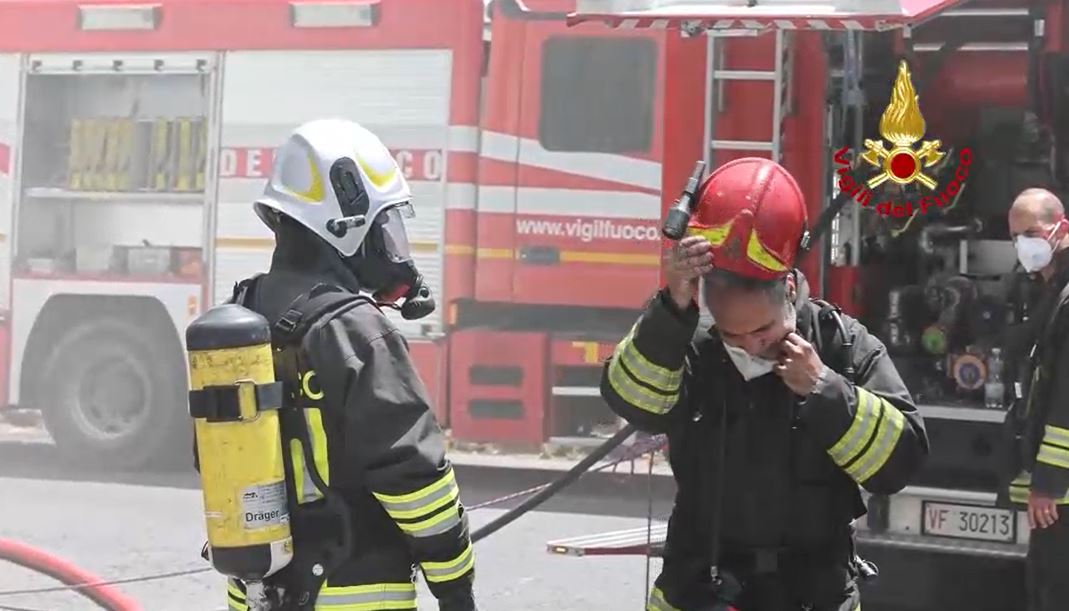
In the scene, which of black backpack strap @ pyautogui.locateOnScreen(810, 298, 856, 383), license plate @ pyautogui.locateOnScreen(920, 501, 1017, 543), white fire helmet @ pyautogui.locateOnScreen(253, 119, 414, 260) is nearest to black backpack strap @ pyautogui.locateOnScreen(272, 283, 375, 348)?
white fire helmet @ pyautogui.locateOnScreen(253, 119, 414, 260)

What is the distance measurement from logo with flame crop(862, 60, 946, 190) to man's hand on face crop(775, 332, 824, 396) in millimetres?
1756

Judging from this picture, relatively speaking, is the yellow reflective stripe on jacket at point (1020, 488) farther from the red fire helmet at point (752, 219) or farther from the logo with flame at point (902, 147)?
the red fire helmet at point (752, 219)

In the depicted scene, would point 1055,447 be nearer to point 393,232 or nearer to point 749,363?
point 749,363

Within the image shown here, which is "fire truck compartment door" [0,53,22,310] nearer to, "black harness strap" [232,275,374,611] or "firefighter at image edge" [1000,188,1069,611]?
"firefighter at image edge" [1000,188,1069,611]

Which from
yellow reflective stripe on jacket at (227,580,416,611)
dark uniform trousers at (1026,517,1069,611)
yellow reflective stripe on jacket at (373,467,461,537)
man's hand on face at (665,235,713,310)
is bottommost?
dark uniform trousers at (1026,517,1069,611)

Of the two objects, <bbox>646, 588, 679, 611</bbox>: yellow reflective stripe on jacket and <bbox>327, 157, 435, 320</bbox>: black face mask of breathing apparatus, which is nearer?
<bbox>646, 588, 679, 611</bbox>: yellow reflective stripe on jacket

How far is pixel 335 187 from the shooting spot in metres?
2.83

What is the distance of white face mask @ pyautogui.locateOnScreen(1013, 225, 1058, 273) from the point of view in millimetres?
4367

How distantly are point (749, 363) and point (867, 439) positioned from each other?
24 cm

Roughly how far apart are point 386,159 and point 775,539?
1023 mm

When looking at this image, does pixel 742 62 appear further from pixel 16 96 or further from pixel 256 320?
→ pixel 16 96

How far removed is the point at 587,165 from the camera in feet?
27.0

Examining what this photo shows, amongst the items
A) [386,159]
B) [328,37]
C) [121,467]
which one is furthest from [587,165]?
[386,159]

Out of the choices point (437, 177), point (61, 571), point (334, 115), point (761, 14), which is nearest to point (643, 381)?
point (761, 14)
